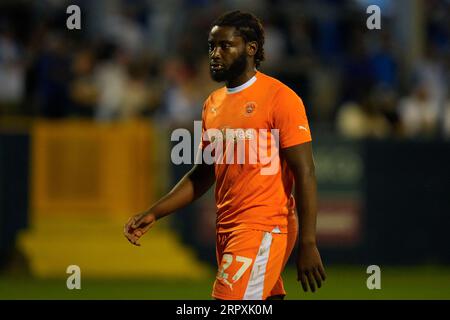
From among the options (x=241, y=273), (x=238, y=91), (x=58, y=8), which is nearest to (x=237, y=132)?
(x=238, y=91)

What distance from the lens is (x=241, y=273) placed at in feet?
21.6

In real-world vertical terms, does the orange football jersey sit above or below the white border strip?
above

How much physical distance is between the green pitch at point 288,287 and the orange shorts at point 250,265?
5.81 metres

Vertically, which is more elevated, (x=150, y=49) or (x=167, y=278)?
(x=150, y=49)

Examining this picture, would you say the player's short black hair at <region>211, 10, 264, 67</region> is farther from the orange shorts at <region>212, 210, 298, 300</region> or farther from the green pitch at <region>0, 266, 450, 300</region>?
the green pitch at <region>0, 266, 450, 300</region>

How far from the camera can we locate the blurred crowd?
1576cm

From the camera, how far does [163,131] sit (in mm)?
15617

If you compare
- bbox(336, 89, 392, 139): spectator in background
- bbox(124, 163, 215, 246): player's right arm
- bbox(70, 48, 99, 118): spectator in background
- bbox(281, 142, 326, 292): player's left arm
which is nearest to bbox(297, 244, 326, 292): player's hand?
bbox(281, 142, 326, 292): player's left arm

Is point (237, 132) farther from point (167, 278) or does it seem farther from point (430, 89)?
point (430, 89)

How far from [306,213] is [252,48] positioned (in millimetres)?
1099

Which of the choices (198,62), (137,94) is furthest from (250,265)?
(198,62)

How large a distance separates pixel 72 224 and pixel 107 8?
3.77 m

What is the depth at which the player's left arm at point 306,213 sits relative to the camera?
638cm

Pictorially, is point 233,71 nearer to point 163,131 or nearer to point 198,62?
point 163,131
